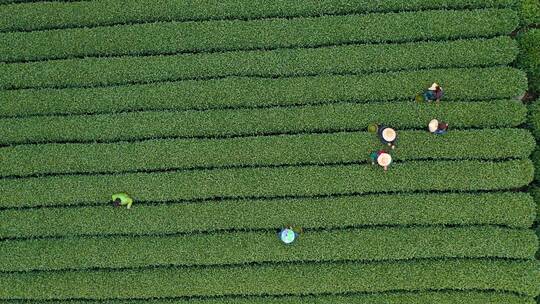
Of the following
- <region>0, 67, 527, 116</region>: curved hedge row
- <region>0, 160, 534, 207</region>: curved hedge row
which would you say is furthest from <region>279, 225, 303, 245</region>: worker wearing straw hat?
<region>0, 67, 527, 116</region>: curved hedge row

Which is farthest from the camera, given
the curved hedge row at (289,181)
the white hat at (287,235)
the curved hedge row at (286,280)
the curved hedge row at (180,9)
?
the curved hedge row at (180,9)

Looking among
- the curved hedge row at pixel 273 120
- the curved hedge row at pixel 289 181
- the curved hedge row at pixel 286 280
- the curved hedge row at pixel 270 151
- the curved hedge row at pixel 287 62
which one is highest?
the curved hedge row at pixel 287 62

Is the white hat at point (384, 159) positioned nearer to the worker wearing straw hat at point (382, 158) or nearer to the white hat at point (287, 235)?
the worker wearing straw hat at point (382, 158)

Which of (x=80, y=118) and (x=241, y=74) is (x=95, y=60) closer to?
(x=80, y=118)

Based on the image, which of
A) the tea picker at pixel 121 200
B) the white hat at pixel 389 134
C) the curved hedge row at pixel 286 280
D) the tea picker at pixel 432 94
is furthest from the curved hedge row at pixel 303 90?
the curved hedge row at pixel 286 280

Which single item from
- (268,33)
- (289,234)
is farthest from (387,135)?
(268,33)

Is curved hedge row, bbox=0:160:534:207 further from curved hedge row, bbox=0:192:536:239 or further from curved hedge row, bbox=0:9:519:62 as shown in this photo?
curved hedge row, bbox=0:9:519:62
